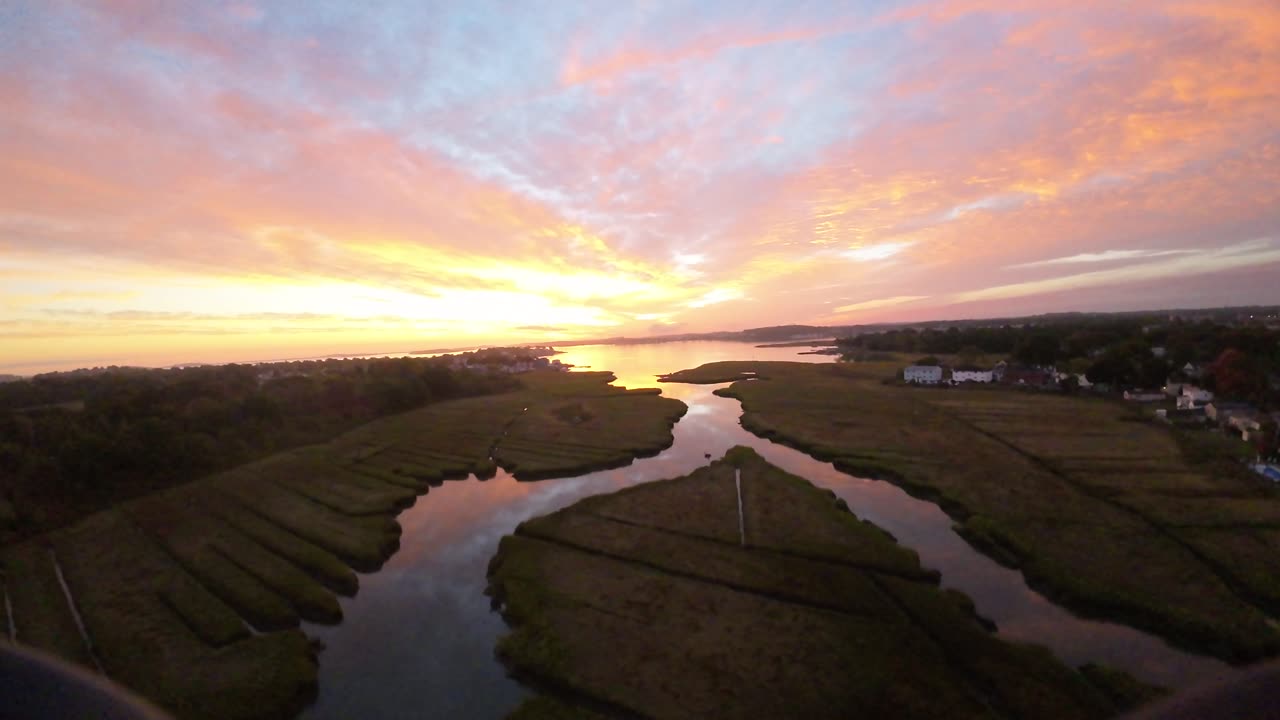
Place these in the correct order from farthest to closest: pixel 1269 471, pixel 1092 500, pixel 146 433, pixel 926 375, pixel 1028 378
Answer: pixel 926 375, pixel 1028 378, pixel 146 433, pixel 1269 471, pixel 1092 500

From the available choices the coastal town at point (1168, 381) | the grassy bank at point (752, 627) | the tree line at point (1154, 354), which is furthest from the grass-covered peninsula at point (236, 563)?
the tree line at point (1154, 354)

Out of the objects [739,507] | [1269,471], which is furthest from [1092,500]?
[739,507]

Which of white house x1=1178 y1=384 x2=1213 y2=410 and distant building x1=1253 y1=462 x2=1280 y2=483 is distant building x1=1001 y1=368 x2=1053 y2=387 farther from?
distant building x1=1253 y1=462 x2=1280 y2=483

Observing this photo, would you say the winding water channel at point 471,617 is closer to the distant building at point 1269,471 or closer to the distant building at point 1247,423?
the distant building at point 1269,471

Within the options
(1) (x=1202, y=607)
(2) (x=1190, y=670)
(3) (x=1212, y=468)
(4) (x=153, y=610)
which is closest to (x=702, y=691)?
(2) (x=1190, y=670)

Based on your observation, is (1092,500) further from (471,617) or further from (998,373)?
(998,373)
